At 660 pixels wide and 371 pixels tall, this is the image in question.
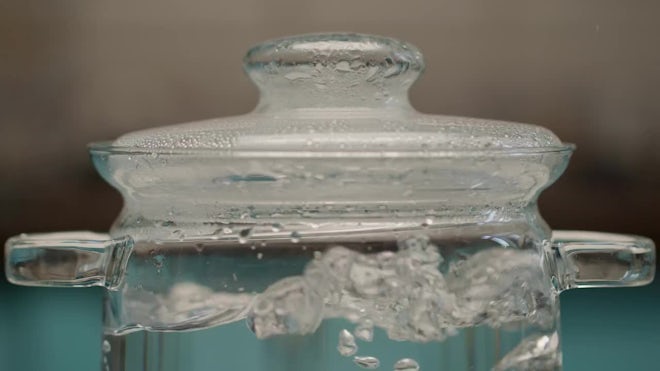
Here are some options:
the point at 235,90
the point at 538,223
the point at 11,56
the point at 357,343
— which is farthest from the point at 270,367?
the point at 11,56

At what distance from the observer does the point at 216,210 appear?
34cm

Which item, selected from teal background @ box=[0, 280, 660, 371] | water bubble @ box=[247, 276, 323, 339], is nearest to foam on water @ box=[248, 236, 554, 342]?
water bubble @ box=[247, 276, 323, 339]

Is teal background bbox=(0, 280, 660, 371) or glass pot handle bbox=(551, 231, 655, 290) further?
teal background bbox=(0, 280, 660, 371)

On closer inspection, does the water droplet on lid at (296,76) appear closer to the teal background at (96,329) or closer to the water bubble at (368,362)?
the water bubble at (368,362)


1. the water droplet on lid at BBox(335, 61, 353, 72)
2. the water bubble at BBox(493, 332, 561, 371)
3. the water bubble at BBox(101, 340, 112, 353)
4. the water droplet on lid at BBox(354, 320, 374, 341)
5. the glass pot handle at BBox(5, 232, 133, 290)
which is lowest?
the water bubble at BBox(101, 340, 112, 353)

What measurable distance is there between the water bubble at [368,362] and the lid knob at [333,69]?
0.12 meters

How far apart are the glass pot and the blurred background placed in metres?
0.48

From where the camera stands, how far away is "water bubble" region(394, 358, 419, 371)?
0.33 metres

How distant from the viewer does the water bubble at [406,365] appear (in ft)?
1.08

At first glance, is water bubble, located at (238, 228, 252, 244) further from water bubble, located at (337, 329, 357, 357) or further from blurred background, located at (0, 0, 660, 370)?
blurred background, located at (0, 0, 660, 370)

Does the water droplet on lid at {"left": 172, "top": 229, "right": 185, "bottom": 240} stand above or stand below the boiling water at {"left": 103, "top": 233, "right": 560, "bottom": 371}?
above

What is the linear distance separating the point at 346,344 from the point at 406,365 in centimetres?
2

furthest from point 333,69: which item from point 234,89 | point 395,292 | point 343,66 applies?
point 234,89

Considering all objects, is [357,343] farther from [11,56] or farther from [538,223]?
[11,56]
